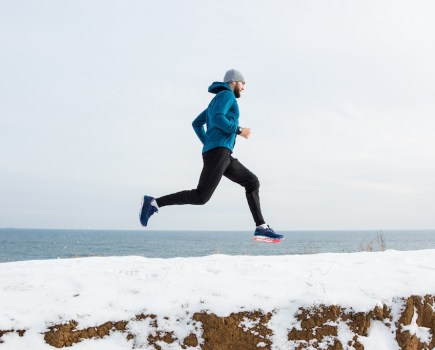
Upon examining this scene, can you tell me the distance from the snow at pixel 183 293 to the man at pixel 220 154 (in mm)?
721

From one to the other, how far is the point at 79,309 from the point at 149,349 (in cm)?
67

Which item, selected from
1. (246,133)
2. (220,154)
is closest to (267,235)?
(220,154)

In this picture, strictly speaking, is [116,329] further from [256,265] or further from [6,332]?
[256,265]

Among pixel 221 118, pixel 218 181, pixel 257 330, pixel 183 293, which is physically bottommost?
pixel 257 330

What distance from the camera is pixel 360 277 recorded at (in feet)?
14.6

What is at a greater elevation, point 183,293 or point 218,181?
point 218,181

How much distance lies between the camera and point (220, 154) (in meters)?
4.80

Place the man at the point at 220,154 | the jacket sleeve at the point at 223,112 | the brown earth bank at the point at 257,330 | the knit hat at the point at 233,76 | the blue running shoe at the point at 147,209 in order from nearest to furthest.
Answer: the brown earth bank at the point at 257,330
the jacket sleeve at the point at 223,112
the man at the point at 220,154
the knit hat at the point at 233,76
the blue running shoe at the point at 147,209

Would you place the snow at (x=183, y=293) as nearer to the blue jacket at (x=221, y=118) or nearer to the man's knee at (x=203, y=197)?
the man's knee at (x=203, y=197)

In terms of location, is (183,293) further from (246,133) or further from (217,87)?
(217,87)

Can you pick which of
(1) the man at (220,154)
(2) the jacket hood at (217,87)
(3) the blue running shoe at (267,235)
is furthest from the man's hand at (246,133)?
(3) the blue running shoe at (267,235)

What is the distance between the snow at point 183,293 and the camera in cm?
366

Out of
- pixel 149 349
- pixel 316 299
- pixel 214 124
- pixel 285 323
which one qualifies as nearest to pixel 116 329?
pixel 149 349

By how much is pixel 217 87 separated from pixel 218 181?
3.47ft
